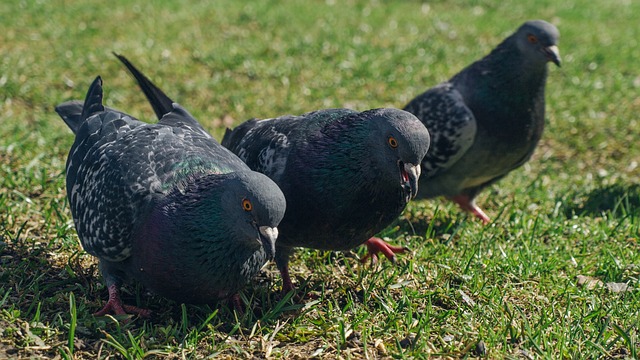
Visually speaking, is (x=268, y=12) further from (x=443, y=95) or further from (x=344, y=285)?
(x=344, y=285)

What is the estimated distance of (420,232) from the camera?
5.11m

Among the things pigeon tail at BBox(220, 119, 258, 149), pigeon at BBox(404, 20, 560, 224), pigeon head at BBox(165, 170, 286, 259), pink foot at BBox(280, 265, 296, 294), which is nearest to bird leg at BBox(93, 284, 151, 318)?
pigeon head at BBox(165, 170, 286, 259)

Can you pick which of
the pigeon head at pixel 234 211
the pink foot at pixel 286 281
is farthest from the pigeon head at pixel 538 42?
the pigeon head at pixel 234 211

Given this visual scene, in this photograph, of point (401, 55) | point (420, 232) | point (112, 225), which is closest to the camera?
point (112, 225)

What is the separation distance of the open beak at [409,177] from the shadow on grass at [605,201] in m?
2.20

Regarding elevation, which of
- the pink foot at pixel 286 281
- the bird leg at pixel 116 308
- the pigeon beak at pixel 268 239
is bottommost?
the pink foot at pixel 286 281

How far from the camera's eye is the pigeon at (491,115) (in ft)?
17.4

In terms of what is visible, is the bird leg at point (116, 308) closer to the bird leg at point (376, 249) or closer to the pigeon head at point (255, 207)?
the pigeon head at point (255, 207)

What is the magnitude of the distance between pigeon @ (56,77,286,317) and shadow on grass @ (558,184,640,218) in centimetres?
293

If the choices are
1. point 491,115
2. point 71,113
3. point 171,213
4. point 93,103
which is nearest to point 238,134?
point 93,103

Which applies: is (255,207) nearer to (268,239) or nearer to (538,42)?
(268,239)

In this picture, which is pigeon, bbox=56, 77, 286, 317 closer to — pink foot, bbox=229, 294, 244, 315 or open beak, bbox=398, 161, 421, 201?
pink foot, bbox=229, 294, 244, 315

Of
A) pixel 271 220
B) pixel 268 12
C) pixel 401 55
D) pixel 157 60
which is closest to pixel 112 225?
pixel 271 220

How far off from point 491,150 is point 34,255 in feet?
10.3
